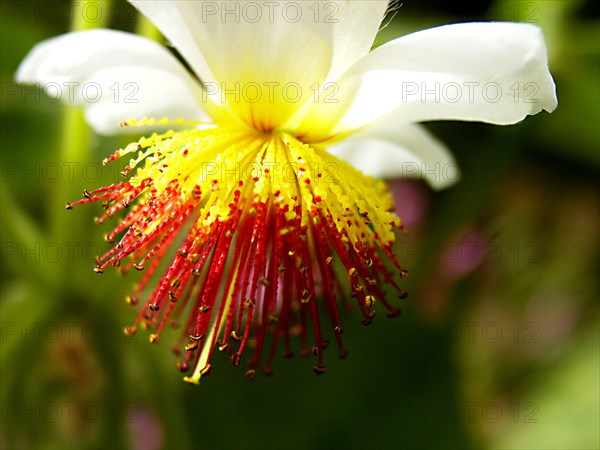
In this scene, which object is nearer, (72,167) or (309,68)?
(309,68)

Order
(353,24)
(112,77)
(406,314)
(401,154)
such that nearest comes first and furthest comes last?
(353,24)
(112,77)
(401,154)
(406,314)

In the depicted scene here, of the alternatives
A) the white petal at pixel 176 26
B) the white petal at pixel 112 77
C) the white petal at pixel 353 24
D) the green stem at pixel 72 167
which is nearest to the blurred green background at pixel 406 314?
the green stem at pixel 72 167

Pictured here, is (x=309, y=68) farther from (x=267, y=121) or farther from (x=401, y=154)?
(x=401, y=154)

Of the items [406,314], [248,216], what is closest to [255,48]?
[248,216]

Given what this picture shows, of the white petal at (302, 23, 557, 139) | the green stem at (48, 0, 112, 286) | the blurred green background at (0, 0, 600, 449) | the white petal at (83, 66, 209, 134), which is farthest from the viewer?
the blurred green background at (0, 0, 600, 449)

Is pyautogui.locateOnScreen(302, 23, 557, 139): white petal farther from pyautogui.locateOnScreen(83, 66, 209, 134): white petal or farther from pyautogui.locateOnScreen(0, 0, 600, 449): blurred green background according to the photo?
pyautogui.locateOnScreen(0, 0, 600, 449): blurred green background

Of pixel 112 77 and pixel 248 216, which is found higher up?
pixel 112 77

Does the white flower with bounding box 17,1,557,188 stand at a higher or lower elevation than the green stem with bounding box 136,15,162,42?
lower

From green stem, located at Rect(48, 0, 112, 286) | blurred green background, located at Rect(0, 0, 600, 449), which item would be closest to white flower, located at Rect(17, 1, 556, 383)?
green stem, located at Rect(48, 0, 112, 286)
